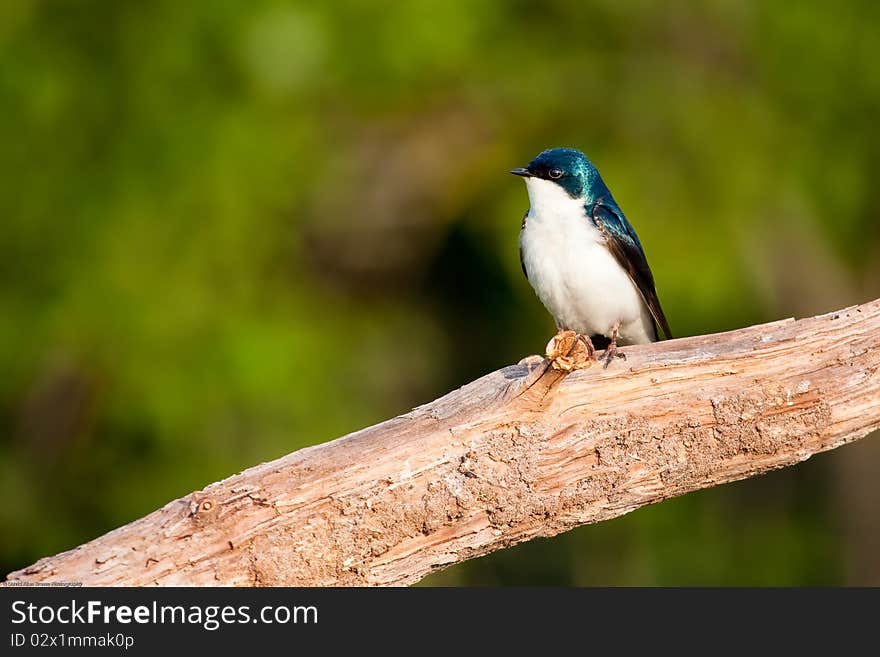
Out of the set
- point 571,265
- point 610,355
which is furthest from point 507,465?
point 571,265

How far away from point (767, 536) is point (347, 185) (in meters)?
4.69

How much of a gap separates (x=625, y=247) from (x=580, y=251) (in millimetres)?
199

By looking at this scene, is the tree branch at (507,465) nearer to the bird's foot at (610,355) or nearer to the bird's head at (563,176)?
the bird's foot at (610,355)

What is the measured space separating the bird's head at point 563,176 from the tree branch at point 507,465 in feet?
3.91

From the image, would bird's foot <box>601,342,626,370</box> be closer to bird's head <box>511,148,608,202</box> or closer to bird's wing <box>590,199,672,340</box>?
bird's wing <box>590,199,672,340</box>

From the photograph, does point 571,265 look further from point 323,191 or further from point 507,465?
point 323,191

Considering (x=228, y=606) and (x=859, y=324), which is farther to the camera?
(x=859, y=324)

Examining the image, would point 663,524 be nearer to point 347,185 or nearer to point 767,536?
point 767,536

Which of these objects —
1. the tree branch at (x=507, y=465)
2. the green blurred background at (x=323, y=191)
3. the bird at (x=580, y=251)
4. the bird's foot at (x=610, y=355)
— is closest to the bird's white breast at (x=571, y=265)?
the bird at (x=580, y=251)

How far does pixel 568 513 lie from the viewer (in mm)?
3783

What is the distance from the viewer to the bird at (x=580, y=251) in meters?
4.84

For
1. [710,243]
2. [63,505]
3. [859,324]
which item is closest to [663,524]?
[710,243]

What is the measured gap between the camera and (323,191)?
896 centimetres

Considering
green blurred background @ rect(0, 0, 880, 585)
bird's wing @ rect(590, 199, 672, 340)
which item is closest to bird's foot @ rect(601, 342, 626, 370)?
bird's wing @ rect(590, 199, 672, 340)
